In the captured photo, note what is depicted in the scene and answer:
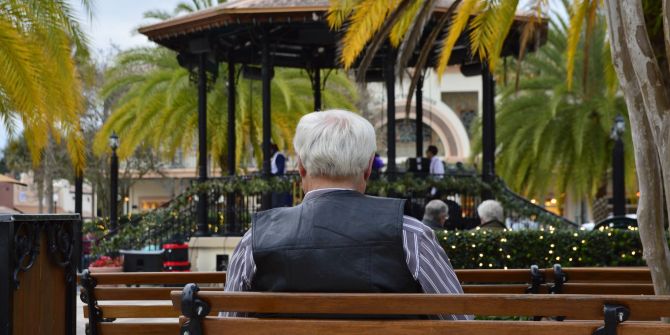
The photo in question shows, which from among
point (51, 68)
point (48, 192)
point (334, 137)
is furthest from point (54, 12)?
point (48, 192)

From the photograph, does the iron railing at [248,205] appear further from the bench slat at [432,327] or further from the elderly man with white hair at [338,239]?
the bench slat at [432,327]

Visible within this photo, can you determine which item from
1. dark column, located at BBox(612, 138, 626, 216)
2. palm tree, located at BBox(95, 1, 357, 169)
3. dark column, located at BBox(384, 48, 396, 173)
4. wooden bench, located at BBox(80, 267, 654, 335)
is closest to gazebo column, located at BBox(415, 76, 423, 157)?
dark column, located at BBox(384, 48, 396, 173)

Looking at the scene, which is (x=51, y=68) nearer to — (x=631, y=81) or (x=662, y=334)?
(x=631, y=81)

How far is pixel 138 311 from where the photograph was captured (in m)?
5.20

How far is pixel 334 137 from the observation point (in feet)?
11.6

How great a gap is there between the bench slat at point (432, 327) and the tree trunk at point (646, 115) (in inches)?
85.4

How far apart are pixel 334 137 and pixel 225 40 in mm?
16730

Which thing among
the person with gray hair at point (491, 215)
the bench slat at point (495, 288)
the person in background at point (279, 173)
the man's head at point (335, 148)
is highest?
the person in background at point (279, 173)

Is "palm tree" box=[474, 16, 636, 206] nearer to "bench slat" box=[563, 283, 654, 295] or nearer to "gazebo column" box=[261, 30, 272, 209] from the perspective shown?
"gazebo column" box=[261, 30, 272, 209]

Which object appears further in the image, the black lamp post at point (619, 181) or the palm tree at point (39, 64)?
the black lamp post at point (619, 181)

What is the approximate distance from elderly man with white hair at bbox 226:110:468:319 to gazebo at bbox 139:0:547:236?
41.4ft

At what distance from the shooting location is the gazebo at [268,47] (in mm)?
17125

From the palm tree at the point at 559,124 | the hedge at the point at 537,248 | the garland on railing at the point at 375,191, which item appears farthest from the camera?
the palm tree at the point at 559,124

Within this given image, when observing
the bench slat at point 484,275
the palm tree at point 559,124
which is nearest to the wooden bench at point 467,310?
the bench slat at point 484,275
